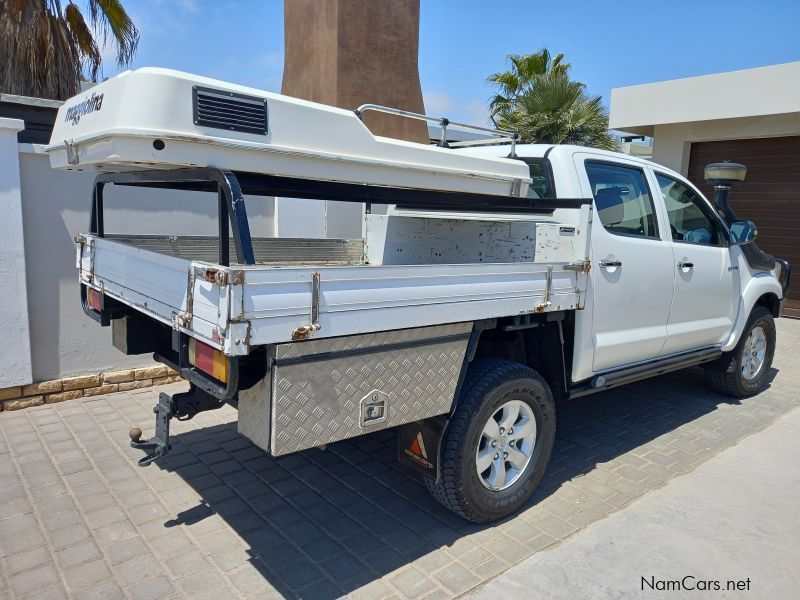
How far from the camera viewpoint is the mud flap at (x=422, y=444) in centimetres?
303

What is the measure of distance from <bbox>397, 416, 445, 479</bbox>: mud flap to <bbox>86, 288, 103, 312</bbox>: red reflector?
6.20ft

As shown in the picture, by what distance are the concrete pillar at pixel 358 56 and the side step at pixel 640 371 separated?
484 centimetres

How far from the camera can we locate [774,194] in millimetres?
10109

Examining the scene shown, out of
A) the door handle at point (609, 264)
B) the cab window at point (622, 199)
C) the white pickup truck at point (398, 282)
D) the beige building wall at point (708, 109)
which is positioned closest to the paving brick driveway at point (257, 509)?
the white pickup truck at point (398, 282)

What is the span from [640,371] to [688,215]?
144 cm

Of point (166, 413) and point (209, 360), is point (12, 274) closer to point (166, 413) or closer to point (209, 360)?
point (166, 413)

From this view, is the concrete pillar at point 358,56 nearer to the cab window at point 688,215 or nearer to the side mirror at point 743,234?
the cab window at point 688,215

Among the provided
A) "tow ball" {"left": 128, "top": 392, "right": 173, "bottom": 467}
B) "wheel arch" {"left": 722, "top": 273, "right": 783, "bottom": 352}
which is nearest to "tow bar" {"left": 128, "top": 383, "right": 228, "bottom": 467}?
"tow ball" {"left": 128, "top": 392, "right": 173, "bottom": 467}

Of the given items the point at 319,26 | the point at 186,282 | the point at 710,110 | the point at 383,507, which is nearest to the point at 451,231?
the point at 383,507

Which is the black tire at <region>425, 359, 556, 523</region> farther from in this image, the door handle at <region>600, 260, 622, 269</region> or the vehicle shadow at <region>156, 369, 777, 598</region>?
the door handle at <region>600, 260, 622, 269</region>

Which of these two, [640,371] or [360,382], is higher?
[360,382]

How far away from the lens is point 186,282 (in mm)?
2422

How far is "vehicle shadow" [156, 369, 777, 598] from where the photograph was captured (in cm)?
295

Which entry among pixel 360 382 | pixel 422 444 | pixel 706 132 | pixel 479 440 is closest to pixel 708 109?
pixel 706 132
